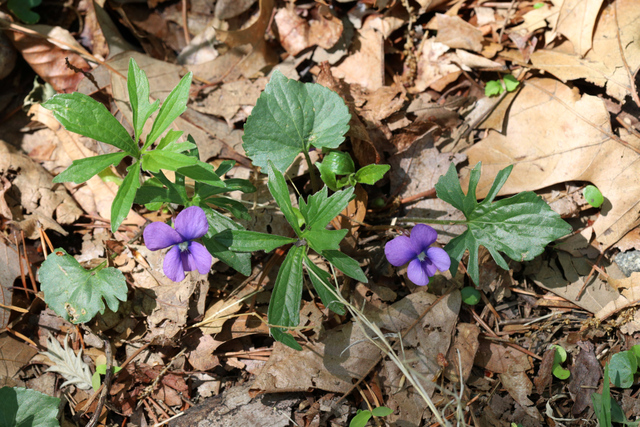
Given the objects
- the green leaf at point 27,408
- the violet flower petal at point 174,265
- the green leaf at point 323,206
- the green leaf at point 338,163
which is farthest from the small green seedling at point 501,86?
the green leaf at point 27,408

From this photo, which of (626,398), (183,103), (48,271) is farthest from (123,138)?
(626,398)

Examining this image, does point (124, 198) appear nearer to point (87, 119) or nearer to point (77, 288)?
point (87, 119)

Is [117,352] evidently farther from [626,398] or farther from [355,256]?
[626,398]

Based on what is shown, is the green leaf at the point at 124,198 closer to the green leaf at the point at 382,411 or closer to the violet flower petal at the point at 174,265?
the violet flower petal at the point at 174,265

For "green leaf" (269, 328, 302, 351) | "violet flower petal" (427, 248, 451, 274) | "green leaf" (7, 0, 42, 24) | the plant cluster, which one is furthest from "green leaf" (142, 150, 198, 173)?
"green leaf" (7, 0, 42, 24)

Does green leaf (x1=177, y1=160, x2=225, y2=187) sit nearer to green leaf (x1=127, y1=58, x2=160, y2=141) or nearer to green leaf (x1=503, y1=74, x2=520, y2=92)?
green leaf (x1=127, y1=58, x2=160, y2=141)

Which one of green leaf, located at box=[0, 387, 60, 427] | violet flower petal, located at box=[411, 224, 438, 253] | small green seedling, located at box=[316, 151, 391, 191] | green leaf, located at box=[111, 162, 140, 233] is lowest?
green leaf, located at box=[0, 387, 60, 427]

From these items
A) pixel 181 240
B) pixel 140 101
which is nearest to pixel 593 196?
pixel 181 240
